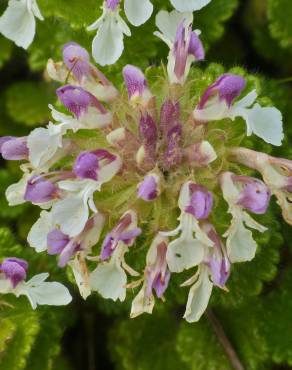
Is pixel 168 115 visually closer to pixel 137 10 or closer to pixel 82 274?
pixel 137 10

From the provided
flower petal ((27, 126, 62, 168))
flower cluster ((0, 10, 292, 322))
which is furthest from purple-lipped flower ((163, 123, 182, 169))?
flower petal ((27, 126, 62, 168))

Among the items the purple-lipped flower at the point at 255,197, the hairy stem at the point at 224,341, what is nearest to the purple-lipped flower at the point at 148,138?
the purple-lipped flower at the point at 255,197

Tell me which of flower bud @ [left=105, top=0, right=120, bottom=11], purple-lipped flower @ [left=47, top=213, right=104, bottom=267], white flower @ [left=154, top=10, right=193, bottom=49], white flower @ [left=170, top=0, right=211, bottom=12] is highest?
white flower @ [left=170, top=0, right=211, bottom=12]

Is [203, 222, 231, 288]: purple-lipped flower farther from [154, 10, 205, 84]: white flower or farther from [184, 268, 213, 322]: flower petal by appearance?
[154, 10, 205, 84]: white flower

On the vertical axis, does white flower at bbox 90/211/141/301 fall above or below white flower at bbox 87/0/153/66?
below

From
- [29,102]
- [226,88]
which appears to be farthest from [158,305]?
[29,102]

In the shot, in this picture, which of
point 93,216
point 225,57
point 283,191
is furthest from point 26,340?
point 225,57

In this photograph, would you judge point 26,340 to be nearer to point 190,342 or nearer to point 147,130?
point 190,342

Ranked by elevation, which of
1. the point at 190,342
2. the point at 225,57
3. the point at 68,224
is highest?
the point at 68,224
